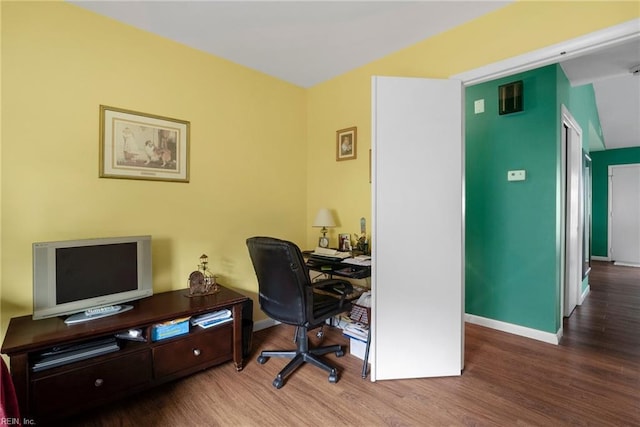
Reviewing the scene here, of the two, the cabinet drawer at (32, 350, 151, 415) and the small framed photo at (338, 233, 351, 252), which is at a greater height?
the small framed photo at (338, 233, 351, 252)

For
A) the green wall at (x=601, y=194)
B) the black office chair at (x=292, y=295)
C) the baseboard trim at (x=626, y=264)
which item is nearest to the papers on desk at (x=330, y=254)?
the black office chair at (x=292, y=295)

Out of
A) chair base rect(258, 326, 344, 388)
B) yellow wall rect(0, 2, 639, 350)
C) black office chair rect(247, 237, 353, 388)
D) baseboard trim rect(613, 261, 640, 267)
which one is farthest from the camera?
baseboard trim rect(613, 261, 640, 267)

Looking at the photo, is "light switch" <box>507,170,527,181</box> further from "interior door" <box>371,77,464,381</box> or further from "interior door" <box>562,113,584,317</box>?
"interior door" <box>371,77,464,381</box>

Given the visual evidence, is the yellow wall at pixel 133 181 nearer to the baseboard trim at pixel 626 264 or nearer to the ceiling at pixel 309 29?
the ceiling at pixel 309 29

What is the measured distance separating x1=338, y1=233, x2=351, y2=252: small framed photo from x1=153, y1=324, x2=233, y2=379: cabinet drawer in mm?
1312

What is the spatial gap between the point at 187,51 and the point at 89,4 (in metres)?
0.67

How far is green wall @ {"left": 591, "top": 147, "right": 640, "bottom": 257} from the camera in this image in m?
6.42

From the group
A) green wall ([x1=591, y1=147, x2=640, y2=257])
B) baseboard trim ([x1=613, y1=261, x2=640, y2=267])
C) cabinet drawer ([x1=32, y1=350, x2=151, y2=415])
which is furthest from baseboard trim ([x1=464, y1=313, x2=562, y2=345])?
green wall ([x1=591, y1=147, x2=640, y2=257])

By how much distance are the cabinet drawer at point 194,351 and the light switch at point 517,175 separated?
281 cm

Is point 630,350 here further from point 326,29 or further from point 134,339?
point 134,339

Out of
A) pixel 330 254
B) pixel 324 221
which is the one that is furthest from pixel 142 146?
pixel 330 254

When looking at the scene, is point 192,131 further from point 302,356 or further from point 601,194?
point 601,194

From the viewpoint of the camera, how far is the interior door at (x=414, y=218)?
2041 mm

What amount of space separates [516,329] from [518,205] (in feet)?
3.82
